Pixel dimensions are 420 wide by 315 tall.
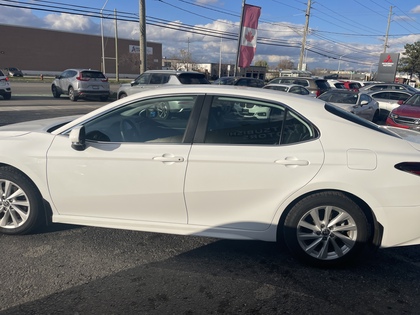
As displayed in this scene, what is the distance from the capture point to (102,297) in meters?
2.63

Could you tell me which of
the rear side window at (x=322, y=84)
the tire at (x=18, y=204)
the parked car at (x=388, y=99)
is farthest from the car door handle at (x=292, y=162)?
the rear side window at (x=322, y=84)

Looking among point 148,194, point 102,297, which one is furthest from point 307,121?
point 102,297

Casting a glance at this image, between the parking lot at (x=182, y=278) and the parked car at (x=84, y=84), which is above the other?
the parked car at (x=84, y=84)

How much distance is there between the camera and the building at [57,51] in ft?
202

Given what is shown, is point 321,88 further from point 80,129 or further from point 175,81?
point 80,129

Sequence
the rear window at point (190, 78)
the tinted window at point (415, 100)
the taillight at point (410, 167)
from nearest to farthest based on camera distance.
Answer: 1. the taillight at point (410, 167)
2. the tinted window at point (415, 100)
3. the rear window at point (190, 78)

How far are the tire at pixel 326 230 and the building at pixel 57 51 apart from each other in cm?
6995

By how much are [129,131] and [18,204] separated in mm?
1350

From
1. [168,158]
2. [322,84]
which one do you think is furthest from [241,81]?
[168,158]

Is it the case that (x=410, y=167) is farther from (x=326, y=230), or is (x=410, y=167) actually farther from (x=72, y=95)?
(x=72, y=95)

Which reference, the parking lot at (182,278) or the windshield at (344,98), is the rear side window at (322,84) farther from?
the parking lot at (182,278)

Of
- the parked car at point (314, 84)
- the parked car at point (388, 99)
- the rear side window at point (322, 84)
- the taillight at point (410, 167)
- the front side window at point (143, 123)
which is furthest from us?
the rear side window at point (322, 84)

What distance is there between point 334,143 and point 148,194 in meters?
1.69

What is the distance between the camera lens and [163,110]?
11.2 ft
